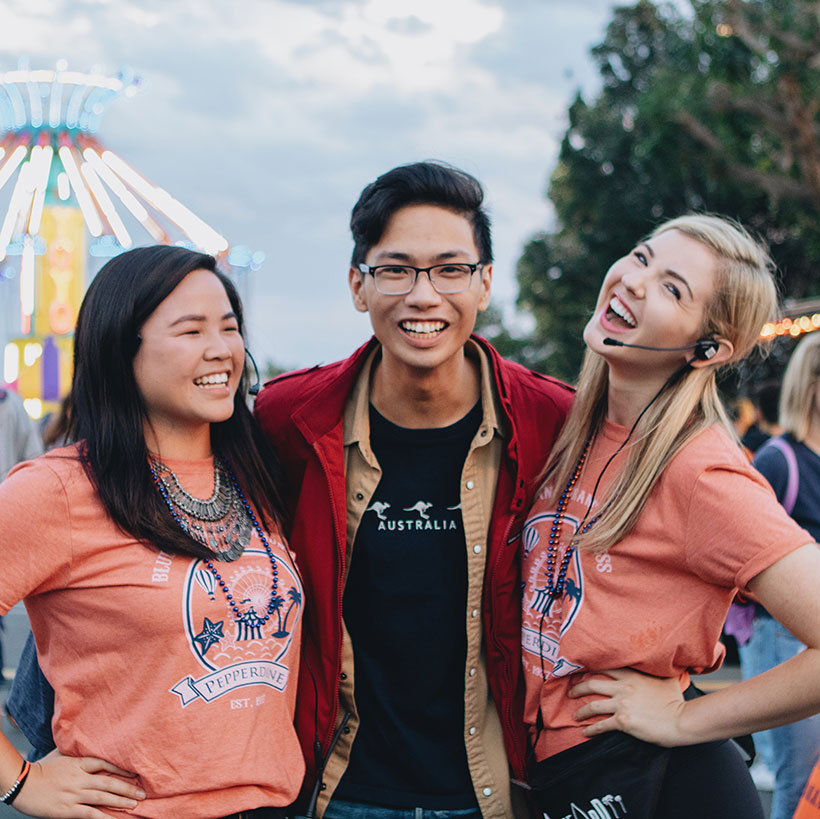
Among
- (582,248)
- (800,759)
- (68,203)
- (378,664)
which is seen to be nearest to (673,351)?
(378,664)

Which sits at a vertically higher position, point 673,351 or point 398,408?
point 673,351

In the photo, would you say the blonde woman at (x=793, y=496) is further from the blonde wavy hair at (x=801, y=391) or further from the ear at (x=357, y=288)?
the ear at (x=357, y=288)

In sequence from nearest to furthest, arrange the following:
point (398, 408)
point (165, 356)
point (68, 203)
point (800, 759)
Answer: point (165, 356), point (398, 408), point (800, 759), point (68, 203)

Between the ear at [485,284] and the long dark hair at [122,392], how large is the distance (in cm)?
83

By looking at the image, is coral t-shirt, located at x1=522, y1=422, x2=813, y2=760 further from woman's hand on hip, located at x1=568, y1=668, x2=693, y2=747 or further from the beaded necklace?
the beaded necklace

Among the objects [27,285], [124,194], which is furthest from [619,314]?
[124,194]

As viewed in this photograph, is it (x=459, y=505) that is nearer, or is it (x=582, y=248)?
(x=459, y=505)

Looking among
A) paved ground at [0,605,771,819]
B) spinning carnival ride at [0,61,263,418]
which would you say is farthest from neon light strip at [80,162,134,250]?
paved ground at [0,605,771,819]

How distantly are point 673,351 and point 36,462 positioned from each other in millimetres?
1633

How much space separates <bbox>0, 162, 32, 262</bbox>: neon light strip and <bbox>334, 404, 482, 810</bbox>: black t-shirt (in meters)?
26.7

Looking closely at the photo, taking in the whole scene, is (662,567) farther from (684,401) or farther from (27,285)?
(27,285)

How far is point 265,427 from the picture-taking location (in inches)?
115

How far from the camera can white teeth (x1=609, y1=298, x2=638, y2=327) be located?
2.57 metres

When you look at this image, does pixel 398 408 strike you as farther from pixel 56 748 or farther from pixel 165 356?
pixel 56 748
